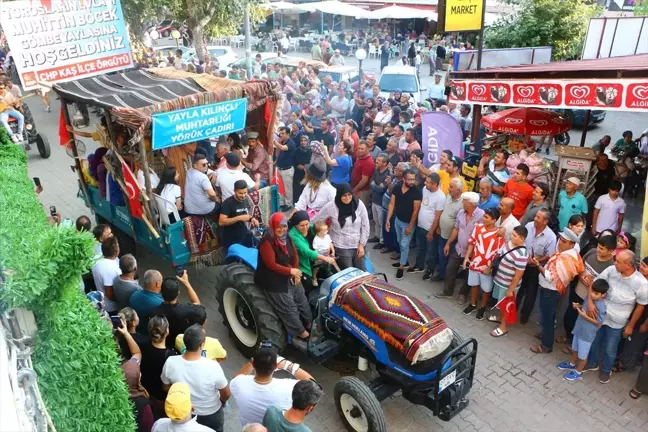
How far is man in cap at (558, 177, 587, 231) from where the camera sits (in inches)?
284

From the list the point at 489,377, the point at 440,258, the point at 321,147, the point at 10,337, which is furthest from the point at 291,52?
the point at 10,337

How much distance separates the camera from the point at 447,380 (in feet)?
15.2

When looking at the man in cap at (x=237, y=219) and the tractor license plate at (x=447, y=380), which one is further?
the man in cap at (x=237, y=219)

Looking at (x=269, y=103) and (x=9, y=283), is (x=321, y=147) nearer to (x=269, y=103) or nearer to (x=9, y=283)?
(x=269, y=103)

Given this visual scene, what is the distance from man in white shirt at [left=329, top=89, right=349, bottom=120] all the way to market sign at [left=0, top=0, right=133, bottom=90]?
689 centimetres

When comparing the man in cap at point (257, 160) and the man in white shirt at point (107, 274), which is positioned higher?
the man in cap at point (257, 160)

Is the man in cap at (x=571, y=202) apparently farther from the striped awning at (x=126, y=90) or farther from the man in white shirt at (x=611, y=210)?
the striped awning at (x=126, y=90)

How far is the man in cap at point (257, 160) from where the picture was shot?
26.0 ft

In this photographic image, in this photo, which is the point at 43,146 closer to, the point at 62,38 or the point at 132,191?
the point at 62,38

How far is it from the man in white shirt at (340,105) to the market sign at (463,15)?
15.7 feet

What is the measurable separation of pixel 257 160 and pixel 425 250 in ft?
9.63

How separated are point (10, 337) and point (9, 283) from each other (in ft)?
1.00

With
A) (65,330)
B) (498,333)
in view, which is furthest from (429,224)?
(65,330)

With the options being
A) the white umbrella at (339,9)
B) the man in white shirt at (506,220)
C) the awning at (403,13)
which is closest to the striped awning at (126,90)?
the man in white shirt at (506,220)
